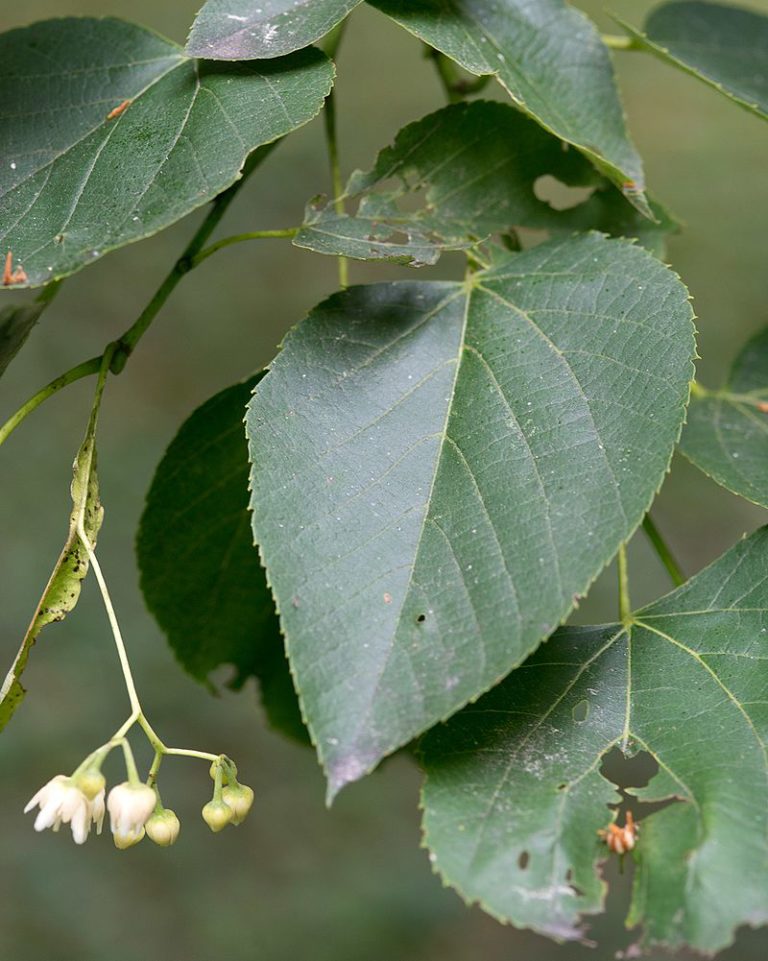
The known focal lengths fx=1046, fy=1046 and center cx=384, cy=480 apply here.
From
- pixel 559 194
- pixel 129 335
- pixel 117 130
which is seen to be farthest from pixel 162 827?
pixel 559 194

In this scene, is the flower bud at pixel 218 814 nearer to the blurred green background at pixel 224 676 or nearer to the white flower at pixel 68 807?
the white flower at pixel 68 807

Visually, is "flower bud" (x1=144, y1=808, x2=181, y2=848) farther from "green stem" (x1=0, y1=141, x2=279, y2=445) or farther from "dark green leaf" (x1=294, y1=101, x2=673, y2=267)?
"dark green leaf" (x1=294, y1=101, x2=673, y2=267)

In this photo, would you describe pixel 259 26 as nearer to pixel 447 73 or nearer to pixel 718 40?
pixel 447 73

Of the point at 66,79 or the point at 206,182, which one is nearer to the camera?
the point at 206,182

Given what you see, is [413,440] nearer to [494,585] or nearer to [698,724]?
[494,585]

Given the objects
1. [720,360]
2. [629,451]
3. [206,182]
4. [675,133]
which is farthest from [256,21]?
[675,133]
